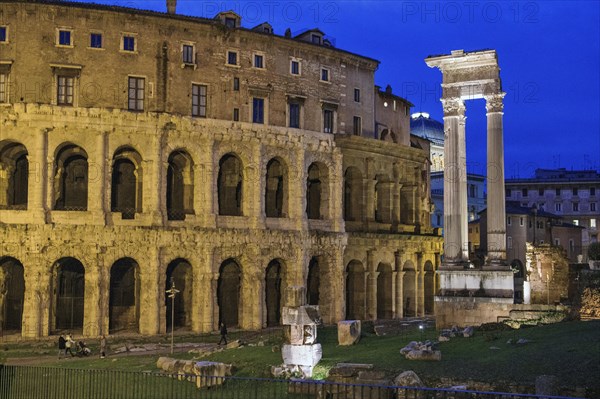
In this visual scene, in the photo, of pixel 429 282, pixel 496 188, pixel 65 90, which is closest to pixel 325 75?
pixel 65 90

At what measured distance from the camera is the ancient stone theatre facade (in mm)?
35344

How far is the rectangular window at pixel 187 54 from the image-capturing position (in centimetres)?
3844

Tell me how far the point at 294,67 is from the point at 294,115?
277 cm

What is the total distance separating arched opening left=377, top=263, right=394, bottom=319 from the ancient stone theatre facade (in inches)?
70.2

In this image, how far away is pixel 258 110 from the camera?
4047cm

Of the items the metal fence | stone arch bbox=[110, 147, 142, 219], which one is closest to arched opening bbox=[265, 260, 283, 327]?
stone arch bbox=[110, 147, 142, 219]

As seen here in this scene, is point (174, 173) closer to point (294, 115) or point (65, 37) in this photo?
point (294, 115)

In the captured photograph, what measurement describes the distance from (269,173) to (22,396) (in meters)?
25.8

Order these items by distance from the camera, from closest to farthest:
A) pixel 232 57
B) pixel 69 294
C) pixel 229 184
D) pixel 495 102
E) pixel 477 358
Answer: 1. pixel 477 358
2. pixel 495 102
3. pixel 69 294
4. pixel 232 57
5. pixel 229 184

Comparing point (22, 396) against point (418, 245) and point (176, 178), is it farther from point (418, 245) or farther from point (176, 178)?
point (418, 245)

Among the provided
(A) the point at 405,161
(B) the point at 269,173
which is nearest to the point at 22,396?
(B) the point at 269,173

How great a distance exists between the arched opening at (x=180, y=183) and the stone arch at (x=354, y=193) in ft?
35.5

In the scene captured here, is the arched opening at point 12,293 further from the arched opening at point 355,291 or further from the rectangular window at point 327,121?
the arched opening at point 355,291

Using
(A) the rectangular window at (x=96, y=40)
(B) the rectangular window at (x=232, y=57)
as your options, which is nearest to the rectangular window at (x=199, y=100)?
(B) the rectangular window at (x=232, y=57)
